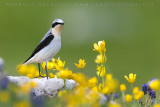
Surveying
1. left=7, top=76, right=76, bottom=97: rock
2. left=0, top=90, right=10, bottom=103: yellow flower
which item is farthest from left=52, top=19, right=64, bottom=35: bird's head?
left=0, top=90, right=10, bottom=103: yellow flower

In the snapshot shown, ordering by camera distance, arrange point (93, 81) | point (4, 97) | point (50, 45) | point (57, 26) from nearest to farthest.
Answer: point (4, 97), point (93, 81), point (57, 26), point (50, 45)

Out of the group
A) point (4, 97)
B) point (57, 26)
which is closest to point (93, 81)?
point (57, 26)

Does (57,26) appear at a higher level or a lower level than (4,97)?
higher

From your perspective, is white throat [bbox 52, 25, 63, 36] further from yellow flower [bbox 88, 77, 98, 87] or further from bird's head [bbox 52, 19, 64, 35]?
yellow flower [bbox 88, 77, 98, 87]

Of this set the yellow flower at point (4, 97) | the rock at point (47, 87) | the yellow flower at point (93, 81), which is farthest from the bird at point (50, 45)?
the yellow flower at point (4, 97)

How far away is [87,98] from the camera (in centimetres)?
197

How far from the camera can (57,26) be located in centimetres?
363

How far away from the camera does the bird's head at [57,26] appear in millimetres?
3578

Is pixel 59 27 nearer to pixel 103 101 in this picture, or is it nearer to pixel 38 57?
pixel 38 57

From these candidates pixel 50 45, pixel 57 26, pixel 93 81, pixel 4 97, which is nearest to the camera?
pixel 4 97

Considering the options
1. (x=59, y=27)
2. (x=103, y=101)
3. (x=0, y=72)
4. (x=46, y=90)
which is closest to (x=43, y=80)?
(x=46, y=90)

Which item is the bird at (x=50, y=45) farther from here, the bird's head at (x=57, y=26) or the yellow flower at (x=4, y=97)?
the yellow flower at (x=4, y=97)

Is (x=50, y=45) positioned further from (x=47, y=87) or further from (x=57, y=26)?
(x=47, y=87)

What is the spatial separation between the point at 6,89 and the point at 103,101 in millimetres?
978
